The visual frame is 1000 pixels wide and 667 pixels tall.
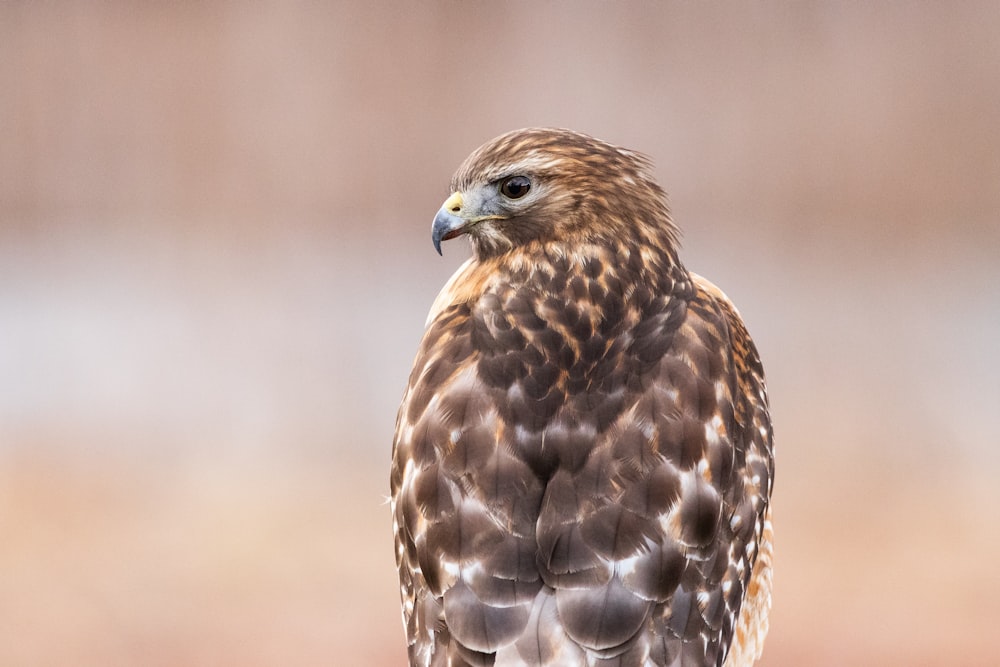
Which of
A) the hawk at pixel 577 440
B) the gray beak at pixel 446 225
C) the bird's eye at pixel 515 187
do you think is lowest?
the hawk at pixel 577 440

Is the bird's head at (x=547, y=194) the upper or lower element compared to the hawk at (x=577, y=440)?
upper

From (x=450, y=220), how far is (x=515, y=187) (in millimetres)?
77

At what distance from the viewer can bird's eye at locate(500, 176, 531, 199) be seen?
115cm

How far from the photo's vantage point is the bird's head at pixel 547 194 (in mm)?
1148

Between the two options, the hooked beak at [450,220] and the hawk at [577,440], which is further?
the hooked beak at [450,220]

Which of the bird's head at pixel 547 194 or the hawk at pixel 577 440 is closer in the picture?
the hawk at pixel 577 440

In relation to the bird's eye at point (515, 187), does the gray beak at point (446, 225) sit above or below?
below

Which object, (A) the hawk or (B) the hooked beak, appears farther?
(B) the hooked beak

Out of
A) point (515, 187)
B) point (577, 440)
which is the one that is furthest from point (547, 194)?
point (577, 440)

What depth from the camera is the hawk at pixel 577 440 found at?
39.4 inches

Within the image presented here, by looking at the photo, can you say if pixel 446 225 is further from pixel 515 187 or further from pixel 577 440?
pixel 577 440

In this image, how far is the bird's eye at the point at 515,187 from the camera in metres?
1.15

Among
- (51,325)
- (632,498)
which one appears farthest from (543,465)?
(51,325)

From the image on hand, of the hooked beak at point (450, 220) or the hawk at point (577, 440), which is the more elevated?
the hooked beak at point (450, 220)
